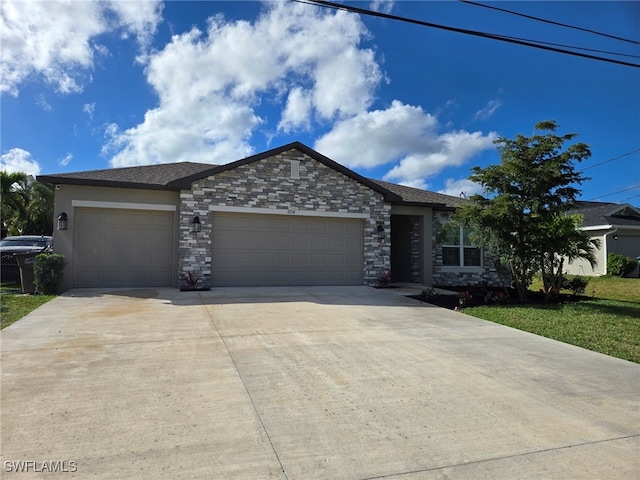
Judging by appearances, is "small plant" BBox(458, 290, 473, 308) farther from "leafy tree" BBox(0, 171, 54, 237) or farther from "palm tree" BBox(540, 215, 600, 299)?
"leafy tree" BBox(0, 171, 54, 237)

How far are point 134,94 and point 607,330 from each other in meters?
12.8

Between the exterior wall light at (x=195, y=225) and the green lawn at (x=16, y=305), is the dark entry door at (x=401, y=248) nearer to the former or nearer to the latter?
the exterior wall light at (x=195, y=225)

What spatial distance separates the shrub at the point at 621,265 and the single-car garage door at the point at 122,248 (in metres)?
20.0

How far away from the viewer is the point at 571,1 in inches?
297

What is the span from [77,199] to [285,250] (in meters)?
6.29

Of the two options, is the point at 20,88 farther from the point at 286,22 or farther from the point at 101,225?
the point at 286,22

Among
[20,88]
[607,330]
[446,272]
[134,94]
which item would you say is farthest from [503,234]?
[20,88]

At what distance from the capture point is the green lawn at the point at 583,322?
6366mm

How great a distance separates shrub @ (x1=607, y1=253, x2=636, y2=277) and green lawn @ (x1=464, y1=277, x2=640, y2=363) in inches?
379

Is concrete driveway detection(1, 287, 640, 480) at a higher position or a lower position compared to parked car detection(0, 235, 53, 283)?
lower

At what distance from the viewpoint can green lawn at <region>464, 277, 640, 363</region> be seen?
6.37 meters

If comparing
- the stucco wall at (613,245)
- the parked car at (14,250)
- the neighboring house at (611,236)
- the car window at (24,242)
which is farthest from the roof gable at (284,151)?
the stucco wall at (613,245)

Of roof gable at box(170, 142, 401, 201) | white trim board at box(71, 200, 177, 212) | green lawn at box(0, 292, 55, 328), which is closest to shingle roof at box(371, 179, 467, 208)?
roof gable at box(170, 142, 401, 201)

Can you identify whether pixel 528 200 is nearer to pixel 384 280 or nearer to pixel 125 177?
pixel 384 280
